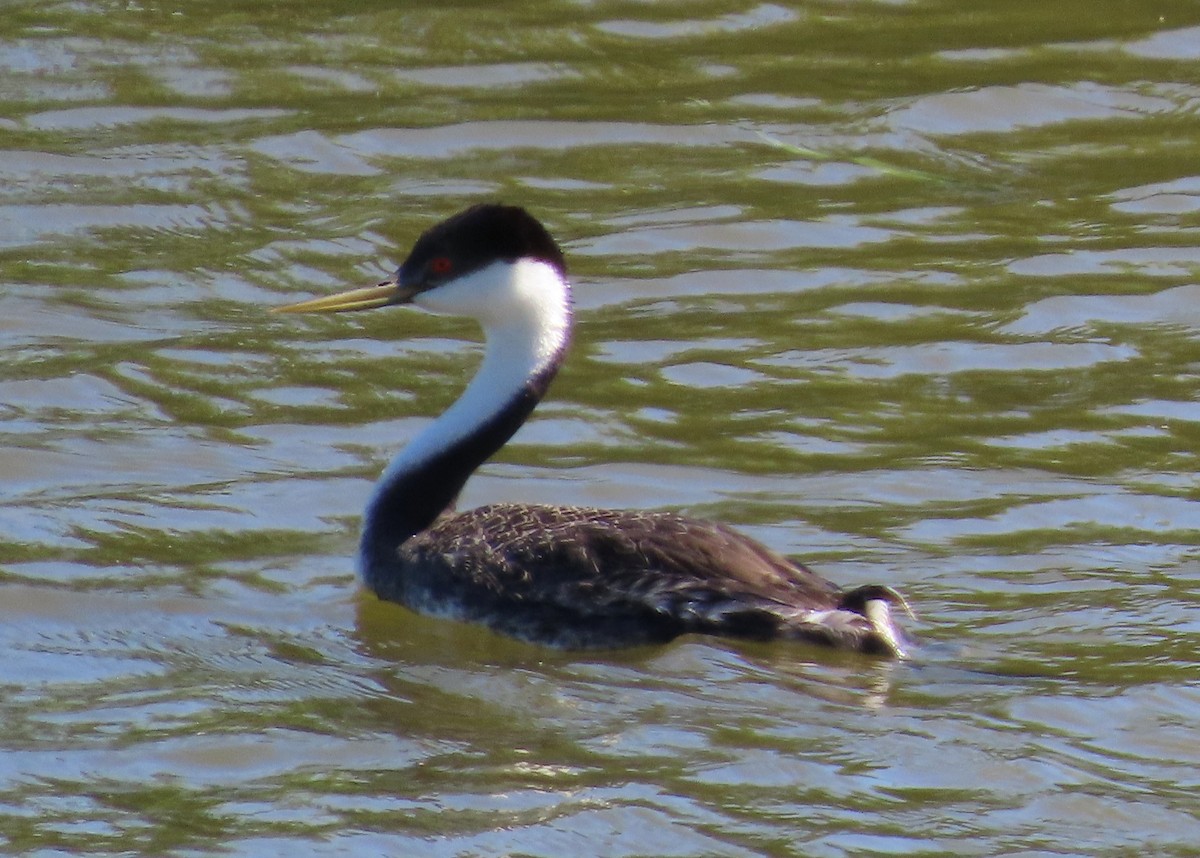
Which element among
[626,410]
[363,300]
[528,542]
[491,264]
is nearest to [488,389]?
[491,264]

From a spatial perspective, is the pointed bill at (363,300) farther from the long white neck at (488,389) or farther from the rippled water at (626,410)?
the rippled water at (626,410)

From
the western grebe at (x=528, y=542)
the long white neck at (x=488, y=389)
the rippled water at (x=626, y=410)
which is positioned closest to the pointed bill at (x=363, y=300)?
the western grebe at (x=528, y=542)

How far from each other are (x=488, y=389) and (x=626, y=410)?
4.50 ft

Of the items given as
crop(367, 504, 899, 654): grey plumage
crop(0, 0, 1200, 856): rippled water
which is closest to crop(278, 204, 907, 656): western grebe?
crop(367, 504, 899, 654): grey plumage

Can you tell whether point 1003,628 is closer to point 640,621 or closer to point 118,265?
point 640,621

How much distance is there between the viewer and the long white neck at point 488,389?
27.7 feet

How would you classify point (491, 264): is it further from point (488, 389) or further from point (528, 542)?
point (528, 542)

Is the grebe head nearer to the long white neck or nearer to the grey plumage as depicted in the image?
the long white neck

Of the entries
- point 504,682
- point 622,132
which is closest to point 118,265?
point 622,132

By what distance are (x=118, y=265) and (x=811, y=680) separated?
16.6 feet

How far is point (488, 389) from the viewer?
337 inches

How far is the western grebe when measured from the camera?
755 cm

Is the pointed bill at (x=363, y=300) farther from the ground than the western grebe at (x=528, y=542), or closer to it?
farther from the ground

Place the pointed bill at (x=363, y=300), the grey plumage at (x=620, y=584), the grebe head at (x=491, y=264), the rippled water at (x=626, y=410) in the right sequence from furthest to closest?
the pointed bill at (x=363, y=300) < the grebe head at (x=491, y=264) < the grey plumage at (x=620, y=584) < the rippled water at (x=626, y=410)
